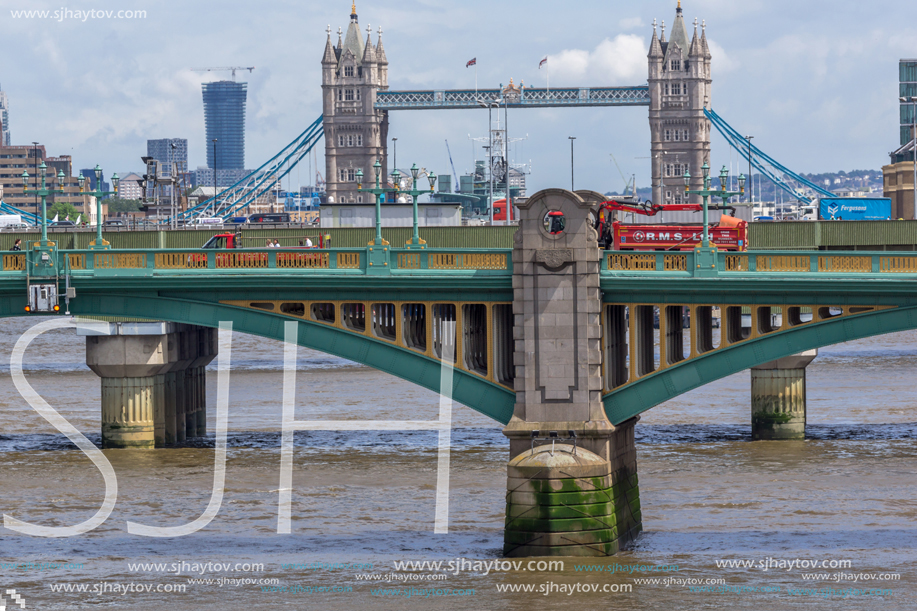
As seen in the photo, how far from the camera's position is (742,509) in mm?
41406

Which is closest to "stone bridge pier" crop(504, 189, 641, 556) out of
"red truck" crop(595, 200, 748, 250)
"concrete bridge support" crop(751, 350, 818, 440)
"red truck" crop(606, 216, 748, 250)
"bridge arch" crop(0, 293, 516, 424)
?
"bridge arch" crop(0, 293, 516, 424)

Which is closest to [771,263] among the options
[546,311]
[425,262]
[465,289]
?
[546,311]

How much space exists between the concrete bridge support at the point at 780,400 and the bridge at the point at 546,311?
1349cm

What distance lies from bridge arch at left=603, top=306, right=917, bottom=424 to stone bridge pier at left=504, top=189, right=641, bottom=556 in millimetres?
1013

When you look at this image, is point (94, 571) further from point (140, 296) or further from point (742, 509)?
point (742, 509)

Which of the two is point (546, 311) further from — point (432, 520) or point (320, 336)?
point (432, 520)

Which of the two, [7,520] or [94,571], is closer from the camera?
[94,571]

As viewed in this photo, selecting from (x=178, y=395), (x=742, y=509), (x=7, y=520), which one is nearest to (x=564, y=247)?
(x=742, y=509)

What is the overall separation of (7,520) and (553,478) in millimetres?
→ 17883

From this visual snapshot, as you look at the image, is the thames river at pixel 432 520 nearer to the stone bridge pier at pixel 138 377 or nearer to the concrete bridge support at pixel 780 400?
the concrete bridge support at pixel 780 400

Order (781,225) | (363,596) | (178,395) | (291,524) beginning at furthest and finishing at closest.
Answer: (781,225) < (178,395) < (291,524) < (363,596)

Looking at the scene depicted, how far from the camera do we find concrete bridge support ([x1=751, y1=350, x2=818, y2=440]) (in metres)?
53.6

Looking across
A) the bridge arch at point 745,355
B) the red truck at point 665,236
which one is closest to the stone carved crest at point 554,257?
the bridge arch at point 745,355

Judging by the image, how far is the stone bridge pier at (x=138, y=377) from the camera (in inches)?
2028
